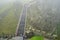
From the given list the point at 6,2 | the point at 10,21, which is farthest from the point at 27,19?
the point at 6,2

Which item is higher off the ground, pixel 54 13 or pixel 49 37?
pixel 54 13

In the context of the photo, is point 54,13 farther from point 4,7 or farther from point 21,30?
point 4,7

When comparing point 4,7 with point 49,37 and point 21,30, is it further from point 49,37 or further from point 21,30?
point 49,37

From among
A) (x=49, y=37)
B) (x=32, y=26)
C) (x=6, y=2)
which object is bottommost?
(x=49, y=37)

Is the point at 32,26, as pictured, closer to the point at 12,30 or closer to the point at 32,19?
the point at 32,19

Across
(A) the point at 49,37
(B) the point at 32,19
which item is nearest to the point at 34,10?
(B) the point at 32,19

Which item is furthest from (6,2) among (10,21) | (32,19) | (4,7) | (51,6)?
(51,6)

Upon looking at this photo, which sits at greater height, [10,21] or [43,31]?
[10,21]

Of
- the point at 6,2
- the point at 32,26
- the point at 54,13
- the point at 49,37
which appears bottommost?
the point at 49,37
